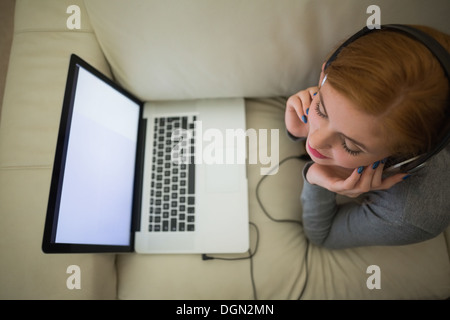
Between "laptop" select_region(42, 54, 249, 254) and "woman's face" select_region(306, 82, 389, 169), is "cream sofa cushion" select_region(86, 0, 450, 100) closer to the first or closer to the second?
"laptop" select_region(42, 54, 249, 254)

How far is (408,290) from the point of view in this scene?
79 centimetres

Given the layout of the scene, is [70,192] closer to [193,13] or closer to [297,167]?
[193,13]

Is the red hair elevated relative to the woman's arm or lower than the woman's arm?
elevated

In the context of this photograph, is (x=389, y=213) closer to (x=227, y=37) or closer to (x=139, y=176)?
(x=227, y=37)

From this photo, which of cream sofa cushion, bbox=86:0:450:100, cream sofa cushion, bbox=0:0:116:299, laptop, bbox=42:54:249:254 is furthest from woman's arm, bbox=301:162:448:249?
cream sofa cushion, bbox=0:0:116:299

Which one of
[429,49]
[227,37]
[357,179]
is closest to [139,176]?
[227,37]

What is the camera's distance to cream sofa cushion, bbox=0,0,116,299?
0.67 metres

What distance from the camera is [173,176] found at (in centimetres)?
85

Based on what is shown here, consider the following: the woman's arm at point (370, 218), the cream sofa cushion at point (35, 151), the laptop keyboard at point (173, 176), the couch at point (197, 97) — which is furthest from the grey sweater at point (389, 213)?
the cream sofa cushion at point (35, 151)

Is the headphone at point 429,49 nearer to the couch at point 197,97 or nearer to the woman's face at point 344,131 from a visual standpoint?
the woman's face at point 344,131

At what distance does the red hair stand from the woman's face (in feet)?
0.04

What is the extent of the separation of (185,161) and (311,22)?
1.76 ft

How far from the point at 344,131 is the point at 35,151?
2.63 feet
